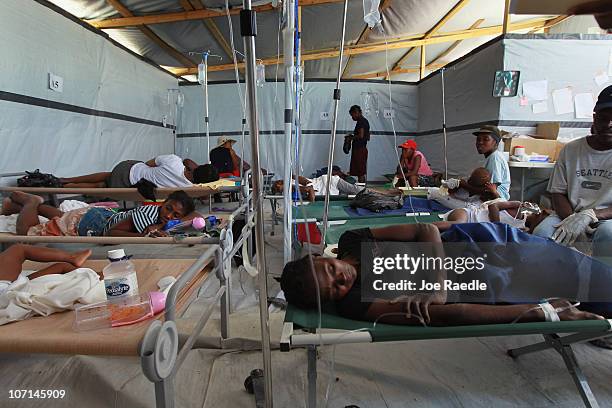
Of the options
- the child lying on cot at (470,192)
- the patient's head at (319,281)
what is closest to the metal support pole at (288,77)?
the patient's head at (319,281)

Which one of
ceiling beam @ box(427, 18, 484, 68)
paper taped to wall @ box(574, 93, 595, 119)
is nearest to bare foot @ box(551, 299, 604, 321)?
paper taped to wall @ box(574, 93, 595, 119)

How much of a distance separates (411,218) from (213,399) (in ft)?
6.57

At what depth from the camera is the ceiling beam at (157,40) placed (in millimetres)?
4332

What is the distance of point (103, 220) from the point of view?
236cm

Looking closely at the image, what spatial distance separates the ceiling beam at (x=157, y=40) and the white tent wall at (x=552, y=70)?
16.0 feet

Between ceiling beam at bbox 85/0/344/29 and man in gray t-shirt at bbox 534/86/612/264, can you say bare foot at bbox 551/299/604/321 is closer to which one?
man in gray t-shirt at bbox 534/86/612/264

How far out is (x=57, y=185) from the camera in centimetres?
316

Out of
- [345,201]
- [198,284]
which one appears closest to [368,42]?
[345,201]

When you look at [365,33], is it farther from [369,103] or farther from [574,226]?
[574,226]

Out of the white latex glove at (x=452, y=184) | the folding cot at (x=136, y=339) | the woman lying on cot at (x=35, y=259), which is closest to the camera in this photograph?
the folding cot at (x=136, y=339)

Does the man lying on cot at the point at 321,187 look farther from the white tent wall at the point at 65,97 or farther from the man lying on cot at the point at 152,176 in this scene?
the white tent wall at the point at 65,97

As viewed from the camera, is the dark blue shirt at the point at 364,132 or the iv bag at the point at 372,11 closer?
the iv bag at the point at 372,11

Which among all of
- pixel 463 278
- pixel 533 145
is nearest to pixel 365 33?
pixel 533 145

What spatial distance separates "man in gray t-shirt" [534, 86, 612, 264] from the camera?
5.59 ft
